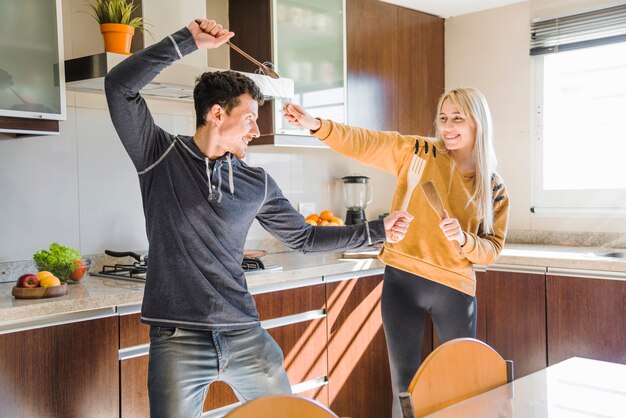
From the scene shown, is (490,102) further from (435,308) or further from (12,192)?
(12,192)

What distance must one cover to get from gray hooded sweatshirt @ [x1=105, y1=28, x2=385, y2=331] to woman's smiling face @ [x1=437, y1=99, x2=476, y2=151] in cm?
90

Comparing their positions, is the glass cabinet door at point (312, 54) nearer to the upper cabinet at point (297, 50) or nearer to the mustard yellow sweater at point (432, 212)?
the upper cabinet at point (297, 50)

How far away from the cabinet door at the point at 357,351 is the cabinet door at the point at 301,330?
59mm

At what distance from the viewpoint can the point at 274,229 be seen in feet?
6.86

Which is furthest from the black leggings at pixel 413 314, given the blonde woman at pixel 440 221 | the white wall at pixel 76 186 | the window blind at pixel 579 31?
the window blind at pixel 579 31

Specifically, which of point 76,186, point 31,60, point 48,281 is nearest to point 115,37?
point 31,60

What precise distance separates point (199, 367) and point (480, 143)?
1.27m

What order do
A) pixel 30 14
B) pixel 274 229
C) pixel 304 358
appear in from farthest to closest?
pixel 304 358 < pixel 30 14 < pixel 274 229

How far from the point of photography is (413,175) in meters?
2.52

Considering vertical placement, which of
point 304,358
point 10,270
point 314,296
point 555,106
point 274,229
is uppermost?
point 555,106

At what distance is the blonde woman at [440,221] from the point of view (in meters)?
2.46

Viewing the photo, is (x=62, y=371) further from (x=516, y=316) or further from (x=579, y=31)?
(x=579, y=31)

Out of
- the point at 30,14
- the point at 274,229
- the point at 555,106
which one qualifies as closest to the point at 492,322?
the point at 555,106

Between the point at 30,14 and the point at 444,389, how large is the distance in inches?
75.1
